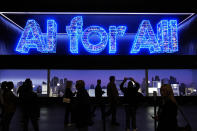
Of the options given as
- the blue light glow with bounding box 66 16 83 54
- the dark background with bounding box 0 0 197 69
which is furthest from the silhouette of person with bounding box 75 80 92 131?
the dark background with bounding box 0 0 197 69

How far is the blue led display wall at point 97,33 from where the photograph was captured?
19.5 m

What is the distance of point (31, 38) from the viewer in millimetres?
19500

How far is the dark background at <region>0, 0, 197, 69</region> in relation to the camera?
1973 centimetres

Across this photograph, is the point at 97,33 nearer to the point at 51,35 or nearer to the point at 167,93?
the point at 51,35

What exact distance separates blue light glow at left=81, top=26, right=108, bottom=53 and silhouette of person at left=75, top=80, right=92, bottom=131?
12.8 meters

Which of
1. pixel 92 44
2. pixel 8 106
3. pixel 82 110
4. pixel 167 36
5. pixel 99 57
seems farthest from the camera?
pixel 99 57

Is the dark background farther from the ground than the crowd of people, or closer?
farther from the ground

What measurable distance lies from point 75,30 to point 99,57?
2.51 metres

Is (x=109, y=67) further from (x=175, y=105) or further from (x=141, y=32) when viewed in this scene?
(x=175, y=105)

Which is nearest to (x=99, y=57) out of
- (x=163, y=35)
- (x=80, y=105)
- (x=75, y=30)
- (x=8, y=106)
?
→ (x=75, y=30)

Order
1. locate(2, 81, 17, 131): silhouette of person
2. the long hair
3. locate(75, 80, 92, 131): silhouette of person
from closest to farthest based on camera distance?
1. the long hair
2. locate(75, 80, 92, 131): silhouette of person
3. locate(2, 81, 17, 131): silhouette of person

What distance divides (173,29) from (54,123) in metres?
11.5

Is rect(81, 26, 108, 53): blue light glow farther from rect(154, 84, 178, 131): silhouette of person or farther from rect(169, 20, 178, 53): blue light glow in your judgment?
rect(154, 84, 178, 131): silhouette of person
